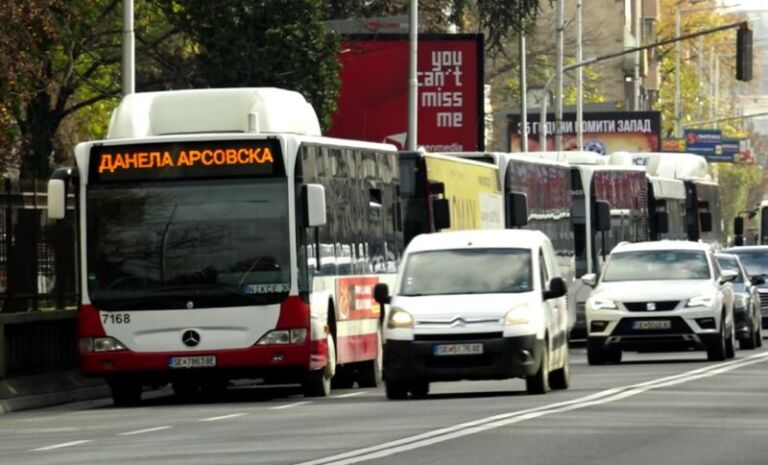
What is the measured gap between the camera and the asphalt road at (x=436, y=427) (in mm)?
17500

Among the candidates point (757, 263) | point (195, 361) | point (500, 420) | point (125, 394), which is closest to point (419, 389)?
point (195, 361)

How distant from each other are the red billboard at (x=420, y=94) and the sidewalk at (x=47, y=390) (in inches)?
1001

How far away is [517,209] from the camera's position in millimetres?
39688

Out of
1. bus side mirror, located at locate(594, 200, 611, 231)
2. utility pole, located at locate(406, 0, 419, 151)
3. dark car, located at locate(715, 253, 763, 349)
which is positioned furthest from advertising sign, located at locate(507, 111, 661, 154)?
dark car, located at locate(715, 253, 763, 349)

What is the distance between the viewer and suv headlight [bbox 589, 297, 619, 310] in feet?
114

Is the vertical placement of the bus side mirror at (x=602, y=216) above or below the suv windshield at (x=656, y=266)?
above

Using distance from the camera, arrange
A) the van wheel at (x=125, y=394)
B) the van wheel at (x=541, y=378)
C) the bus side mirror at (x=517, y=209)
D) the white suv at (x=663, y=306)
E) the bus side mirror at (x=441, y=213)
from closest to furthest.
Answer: the van wheel at (x=541, y=378) < the van wheel at (x=125, y=394) < the bus side mirror at (x=441, y=213) < the white suv at (x=663, y=306) < the bus side mirror at (x=517, y=209)

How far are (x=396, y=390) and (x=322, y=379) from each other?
1857 mm

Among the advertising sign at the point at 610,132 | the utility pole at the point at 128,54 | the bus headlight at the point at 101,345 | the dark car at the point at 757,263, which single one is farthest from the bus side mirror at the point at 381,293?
the advertising sign at the point at 610,132

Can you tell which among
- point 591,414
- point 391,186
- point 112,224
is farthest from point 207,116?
point 591,414

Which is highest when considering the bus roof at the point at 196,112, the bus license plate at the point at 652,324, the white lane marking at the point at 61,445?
the bus roof at the point at 196,112

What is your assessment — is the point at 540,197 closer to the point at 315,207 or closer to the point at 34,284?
the point at 34,284

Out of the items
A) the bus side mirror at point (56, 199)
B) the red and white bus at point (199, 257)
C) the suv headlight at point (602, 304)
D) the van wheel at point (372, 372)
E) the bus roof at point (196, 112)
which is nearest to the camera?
the bus side mirror at point (56, 199)

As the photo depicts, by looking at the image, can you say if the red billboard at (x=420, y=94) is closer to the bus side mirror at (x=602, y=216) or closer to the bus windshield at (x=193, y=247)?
the bus side mirror at (x=602, y=216)
